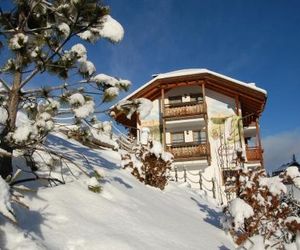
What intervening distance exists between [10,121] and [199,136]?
22985 millimetres

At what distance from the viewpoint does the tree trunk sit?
5040 millimetres

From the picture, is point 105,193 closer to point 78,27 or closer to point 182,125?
point 78,27

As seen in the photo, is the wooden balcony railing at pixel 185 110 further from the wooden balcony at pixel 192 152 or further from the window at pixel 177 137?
the wooden balcony at pixel 192 152

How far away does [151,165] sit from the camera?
12.0m

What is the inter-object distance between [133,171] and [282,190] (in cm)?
506

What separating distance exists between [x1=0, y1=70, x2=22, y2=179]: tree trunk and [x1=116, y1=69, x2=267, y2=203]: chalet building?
1977 centimetres

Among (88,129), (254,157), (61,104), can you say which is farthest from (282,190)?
(254,157)

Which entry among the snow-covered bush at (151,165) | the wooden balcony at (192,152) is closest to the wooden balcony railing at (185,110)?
the wooden balcony at (192,152)

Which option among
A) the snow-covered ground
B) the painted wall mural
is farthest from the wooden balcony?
the snow-covered ground

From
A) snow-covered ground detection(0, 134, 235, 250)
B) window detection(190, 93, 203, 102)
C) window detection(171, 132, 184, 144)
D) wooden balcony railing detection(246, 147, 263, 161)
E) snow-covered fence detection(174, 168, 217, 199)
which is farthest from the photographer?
window detection(190, 93, 203, 102)

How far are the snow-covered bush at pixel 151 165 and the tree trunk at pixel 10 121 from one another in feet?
21.2

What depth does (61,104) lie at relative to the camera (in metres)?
5.75

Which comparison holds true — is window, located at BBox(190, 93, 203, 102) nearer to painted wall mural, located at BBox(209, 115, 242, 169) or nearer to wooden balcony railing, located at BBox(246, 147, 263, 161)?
painted wall mural, located at BBox(209, 115, 242, 169)

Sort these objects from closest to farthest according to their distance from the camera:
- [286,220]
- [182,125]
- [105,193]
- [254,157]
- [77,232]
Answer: [77,232]
[105,193]
[286,220]
[254,157]
[182,125]
